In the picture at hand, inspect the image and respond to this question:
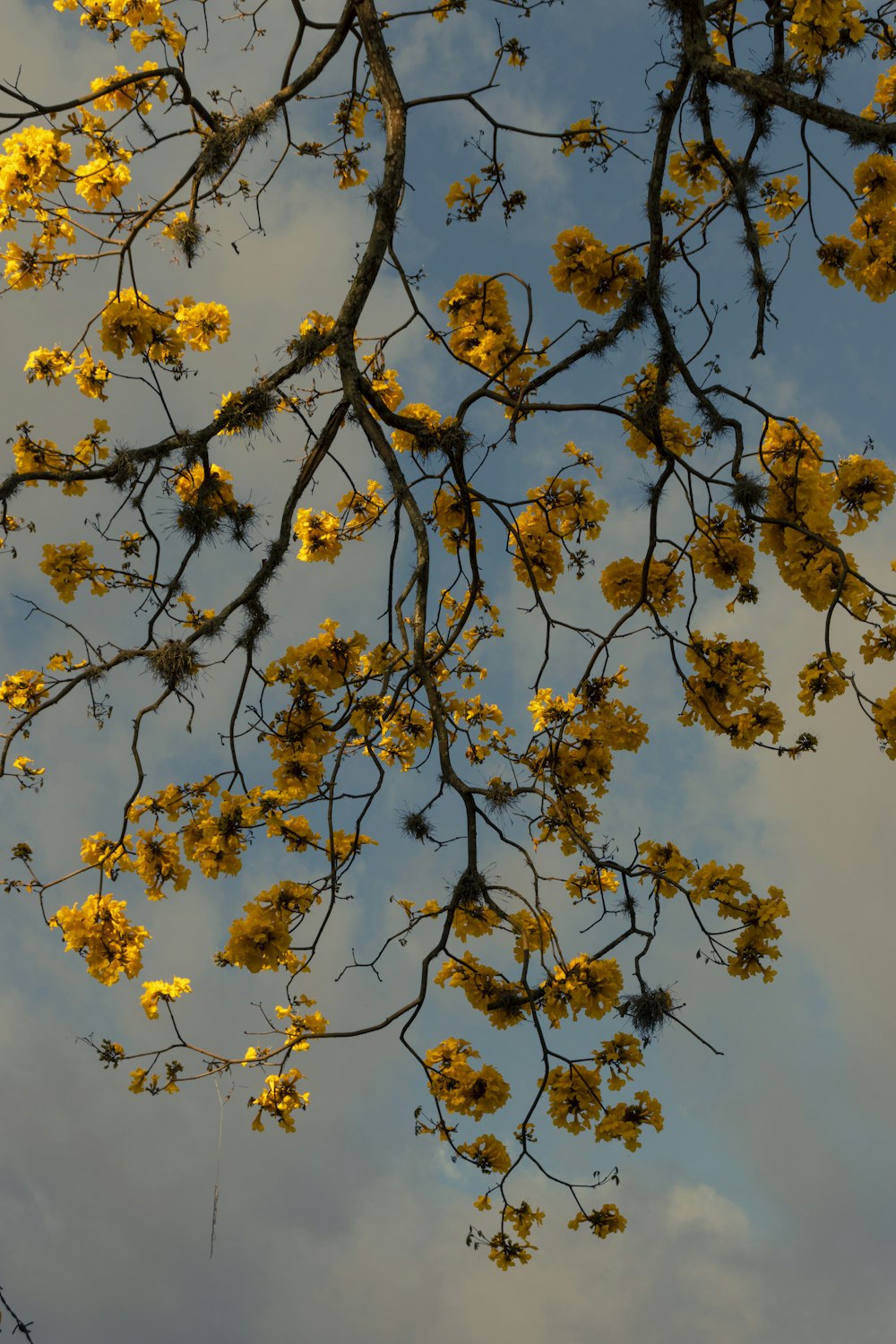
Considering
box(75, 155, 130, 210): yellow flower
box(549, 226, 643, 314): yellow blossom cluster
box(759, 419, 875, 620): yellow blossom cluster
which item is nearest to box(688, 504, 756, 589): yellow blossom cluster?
box(759, 419, 875, 620): yellow blossom cluster

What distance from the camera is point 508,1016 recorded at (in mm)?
4379

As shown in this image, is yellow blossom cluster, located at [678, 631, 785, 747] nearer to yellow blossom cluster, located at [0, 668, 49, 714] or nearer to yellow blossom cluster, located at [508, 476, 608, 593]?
yellow blossom cluster, located at [508, 476, 608, 593]

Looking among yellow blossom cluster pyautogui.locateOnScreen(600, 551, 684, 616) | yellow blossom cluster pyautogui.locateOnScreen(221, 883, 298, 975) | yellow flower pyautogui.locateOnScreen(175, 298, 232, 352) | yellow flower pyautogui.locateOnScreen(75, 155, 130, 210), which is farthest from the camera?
yellow flower pyautogui.locateOnScreen(75, 155, 130, 210)

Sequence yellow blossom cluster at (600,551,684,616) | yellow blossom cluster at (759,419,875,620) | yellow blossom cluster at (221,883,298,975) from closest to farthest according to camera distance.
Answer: yellow blossom cluster at (221,883,298,975)
yellow blossom cluster at (759,419,875,620)
yellow blossom cluster at (600,551,684,616)

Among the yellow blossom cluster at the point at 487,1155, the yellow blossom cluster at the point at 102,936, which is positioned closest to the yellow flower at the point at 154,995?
the yellow blossom cluster at the point at 102,936

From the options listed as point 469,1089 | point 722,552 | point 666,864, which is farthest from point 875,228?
point 469,1089

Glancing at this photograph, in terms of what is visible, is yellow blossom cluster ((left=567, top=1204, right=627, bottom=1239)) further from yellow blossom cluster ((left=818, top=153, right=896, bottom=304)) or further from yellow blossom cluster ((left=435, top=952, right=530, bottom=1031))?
yellow blossom cluster ((left=818, top=153, right=896, bottom=304))

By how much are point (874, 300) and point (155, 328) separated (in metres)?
3.12

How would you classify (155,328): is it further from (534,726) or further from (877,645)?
(877,645)

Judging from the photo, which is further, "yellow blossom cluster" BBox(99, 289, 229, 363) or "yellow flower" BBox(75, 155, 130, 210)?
"yellow flower" BBox(75, 155, 130, 210)

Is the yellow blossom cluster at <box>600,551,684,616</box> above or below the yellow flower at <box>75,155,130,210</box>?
below

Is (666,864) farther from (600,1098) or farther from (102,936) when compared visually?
(102,936)

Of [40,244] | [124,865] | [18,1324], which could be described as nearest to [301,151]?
[40,244]

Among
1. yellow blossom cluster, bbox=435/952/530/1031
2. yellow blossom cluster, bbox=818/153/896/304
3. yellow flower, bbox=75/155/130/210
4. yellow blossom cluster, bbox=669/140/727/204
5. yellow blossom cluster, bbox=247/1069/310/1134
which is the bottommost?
yellow blossom cluster, bbox=247/1069/310/1134
